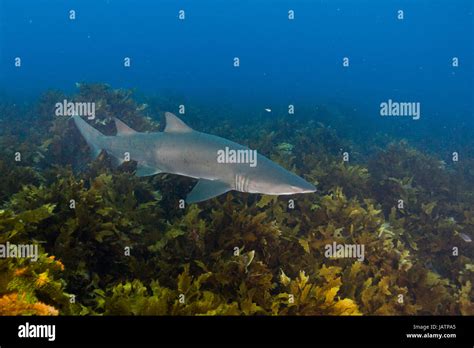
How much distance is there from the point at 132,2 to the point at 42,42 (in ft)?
156

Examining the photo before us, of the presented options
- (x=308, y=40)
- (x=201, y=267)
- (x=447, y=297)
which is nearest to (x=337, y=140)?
(x=447, y=297)

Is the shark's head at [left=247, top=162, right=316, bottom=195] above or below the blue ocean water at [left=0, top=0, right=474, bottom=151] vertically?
below

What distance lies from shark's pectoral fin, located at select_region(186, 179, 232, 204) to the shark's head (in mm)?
493

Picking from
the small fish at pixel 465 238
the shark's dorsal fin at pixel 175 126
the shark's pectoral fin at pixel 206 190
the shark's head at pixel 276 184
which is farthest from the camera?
the small fish at pixel 465 238

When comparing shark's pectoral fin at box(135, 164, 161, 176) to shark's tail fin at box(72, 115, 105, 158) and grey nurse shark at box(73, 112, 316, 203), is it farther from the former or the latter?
shark's tail fin at box(72, 115, 105, 158)

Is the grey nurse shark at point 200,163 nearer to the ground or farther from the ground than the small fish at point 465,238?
farther from the ground

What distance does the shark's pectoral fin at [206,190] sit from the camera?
6353 millimetres

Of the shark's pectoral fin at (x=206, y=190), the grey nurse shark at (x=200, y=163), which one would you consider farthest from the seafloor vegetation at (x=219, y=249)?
the grey nurse shark at (x=200, y=163)

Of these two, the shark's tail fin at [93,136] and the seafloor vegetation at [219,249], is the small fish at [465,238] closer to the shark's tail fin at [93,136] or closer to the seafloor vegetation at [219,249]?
the seafloor vegetation at [219,249]

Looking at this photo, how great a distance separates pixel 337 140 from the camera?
15.7 m


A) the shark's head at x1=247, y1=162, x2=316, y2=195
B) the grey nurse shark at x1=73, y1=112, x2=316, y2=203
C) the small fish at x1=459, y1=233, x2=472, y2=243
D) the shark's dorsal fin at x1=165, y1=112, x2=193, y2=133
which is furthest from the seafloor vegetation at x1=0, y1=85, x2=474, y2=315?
the shark's dorsal fin at x1=165, y1=112, x2=193, y2=133

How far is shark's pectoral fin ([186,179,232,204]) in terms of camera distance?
635 centimetres

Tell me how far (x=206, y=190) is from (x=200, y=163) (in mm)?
685
